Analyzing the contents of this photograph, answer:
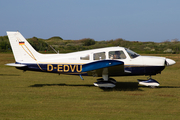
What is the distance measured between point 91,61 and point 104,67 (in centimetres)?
128

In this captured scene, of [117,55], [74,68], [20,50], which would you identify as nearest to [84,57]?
[74,68]

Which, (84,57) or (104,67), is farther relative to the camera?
(84,57)

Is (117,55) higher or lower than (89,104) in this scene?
higher

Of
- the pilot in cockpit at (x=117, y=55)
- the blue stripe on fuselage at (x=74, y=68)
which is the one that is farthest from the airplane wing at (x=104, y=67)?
the pilot in cockpit at (x=117, y=55)

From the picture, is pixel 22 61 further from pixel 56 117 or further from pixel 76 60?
pixel 56 117

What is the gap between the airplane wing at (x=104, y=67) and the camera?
9577 mm

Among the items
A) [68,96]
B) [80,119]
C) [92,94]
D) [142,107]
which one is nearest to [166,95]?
[142,107]

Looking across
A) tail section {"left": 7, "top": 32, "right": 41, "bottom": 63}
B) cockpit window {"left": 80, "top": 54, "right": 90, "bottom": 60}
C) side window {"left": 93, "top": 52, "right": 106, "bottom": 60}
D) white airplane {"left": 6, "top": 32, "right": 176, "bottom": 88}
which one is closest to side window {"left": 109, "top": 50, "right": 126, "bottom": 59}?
white airplane {"left": 6, "top": 32, "right": 176, "bottom": 88}

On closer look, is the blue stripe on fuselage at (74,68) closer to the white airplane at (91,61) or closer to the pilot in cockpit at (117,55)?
the white airplane at (91,61)

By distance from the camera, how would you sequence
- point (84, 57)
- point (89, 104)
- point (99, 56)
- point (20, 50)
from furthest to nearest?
point (20, 50) → point (84, 57) → point (99, 56) → point (89, 104)

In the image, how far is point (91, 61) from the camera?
1091 cm

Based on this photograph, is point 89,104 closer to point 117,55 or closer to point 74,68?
point 74,68

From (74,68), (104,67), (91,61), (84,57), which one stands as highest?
(84,57)

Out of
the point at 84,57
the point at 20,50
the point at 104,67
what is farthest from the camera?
the point at 20,50
